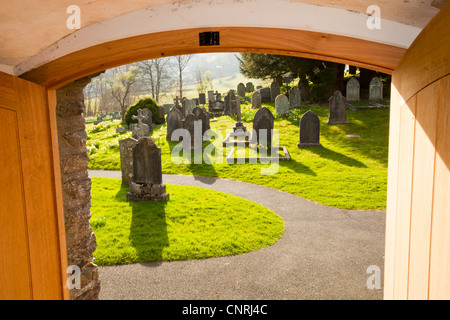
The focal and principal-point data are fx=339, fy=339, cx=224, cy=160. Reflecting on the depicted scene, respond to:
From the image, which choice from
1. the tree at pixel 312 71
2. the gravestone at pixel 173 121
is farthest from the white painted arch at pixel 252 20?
the tree at pixel 312 71

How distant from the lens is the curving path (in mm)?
4875

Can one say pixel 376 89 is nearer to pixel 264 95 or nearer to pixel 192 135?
pixel 264 95

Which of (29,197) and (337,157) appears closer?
(29,197)

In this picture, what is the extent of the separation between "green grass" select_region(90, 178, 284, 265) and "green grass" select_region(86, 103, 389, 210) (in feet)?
6.42

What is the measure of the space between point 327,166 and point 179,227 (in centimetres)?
641

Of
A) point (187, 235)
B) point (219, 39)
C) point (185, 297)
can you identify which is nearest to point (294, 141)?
point (187, 235)

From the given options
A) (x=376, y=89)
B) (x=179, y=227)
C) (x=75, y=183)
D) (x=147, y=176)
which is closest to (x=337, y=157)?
(x=147, y=176)

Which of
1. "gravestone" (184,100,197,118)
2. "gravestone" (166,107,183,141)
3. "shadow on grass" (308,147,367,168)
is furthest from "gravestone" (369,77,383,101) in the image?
"gravestone" (166,107,183,141)

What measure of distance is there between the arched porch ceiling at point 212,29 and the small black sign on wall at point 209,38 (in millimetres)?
34

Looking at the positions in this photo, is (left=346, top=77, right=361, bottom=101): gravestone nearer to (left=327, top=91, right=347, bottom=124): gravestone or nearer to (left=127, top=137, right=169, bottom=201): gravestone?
(left=327, top=91, right=347, bottom=124): gravestone

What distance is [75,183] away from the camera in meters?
3.73

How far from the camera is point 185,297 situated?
477 centimetres
